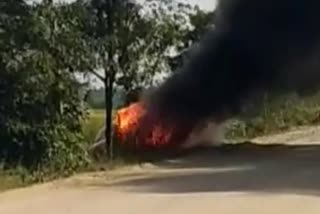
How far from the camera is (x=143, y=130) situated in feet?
67.3

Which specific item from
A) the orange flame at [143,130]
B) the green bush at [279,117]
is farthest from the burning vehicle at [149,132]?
the green bush at [279,117]

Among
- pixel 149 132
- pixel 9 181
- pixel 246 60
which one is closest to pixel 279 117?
pixel 246 60

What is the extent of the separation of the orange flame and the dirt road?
103cm

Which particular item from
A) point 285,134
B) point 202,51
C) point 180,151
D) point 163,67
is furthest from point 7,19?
point 285,134

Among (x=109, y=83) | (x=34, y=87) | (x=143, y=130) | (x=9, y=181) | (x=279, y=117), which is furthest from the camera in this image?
(x=279, y=117)

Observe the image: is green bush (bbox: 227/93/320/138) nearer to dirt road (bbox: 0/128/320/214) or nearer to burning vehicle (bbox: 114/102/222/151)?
burning vehicle (bbox: 114/102/222/151)

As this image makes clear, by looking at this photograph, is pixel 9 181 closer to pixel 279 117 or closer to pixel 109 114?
pixel 109 114

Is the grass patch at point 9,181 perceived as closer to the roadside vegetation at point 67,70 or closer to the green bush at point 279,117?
the roadside vegetation at point 67,70

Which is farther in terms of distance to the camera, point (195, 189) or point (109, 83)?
point (109, 83)

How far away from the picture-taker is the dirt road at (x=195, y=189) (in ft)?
39.2

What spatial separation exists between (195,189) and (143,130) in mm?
6604

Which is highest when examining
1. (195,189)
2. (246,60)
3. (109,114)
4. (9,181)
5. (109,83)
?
(246,60)

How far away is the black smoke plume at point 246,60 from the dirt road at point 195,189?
218cm

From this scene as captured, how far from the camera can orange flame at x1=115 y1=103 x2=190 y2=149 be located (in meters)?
20.4
